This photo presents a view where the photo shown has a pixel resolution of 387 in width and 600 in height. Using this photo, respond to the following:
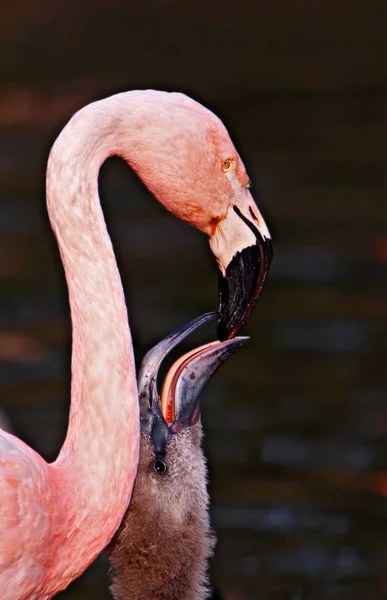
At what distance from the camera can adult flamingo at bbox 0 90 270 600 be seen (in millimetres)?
3791

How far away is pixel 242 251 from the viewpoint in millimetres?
4234

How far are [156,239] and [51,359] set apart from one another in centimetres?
178

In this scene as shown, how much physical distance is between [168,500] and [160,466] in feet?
0.37

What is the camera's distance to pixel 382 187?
10719mm

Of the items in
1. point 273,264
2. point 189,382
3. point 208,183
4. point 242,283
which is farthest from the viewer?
point 273,264

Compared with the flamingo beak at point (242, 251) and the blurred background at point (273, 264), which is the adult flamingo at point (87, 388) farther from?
the blurred background at point (273, 264)

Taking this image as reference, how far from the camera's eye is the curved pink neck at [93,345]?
384 cm

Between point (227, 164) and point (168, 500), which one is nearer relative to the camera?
point (227, 164)

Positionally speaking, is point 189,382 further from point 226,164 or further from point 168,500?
point 226,164

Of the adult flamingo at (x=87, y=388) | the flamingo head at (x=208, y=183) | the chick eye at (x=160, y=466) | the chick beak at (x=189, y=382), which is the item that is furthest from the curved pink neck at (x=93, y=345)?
the chick beak at (x=189, y=382)

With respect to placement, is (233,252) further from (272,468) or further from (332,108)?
(332,108)

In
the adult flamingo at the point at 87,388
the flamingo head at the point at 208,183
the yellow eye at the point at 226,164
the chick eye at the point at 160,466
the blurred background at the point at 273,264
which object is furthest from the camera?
the blurred background at the point at 273,264

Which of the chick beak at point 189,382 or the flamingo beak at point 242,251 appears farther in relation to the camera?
the chick beak at point 189,382

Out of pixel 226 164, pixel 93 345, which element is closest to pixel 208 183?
pixel 226 164
